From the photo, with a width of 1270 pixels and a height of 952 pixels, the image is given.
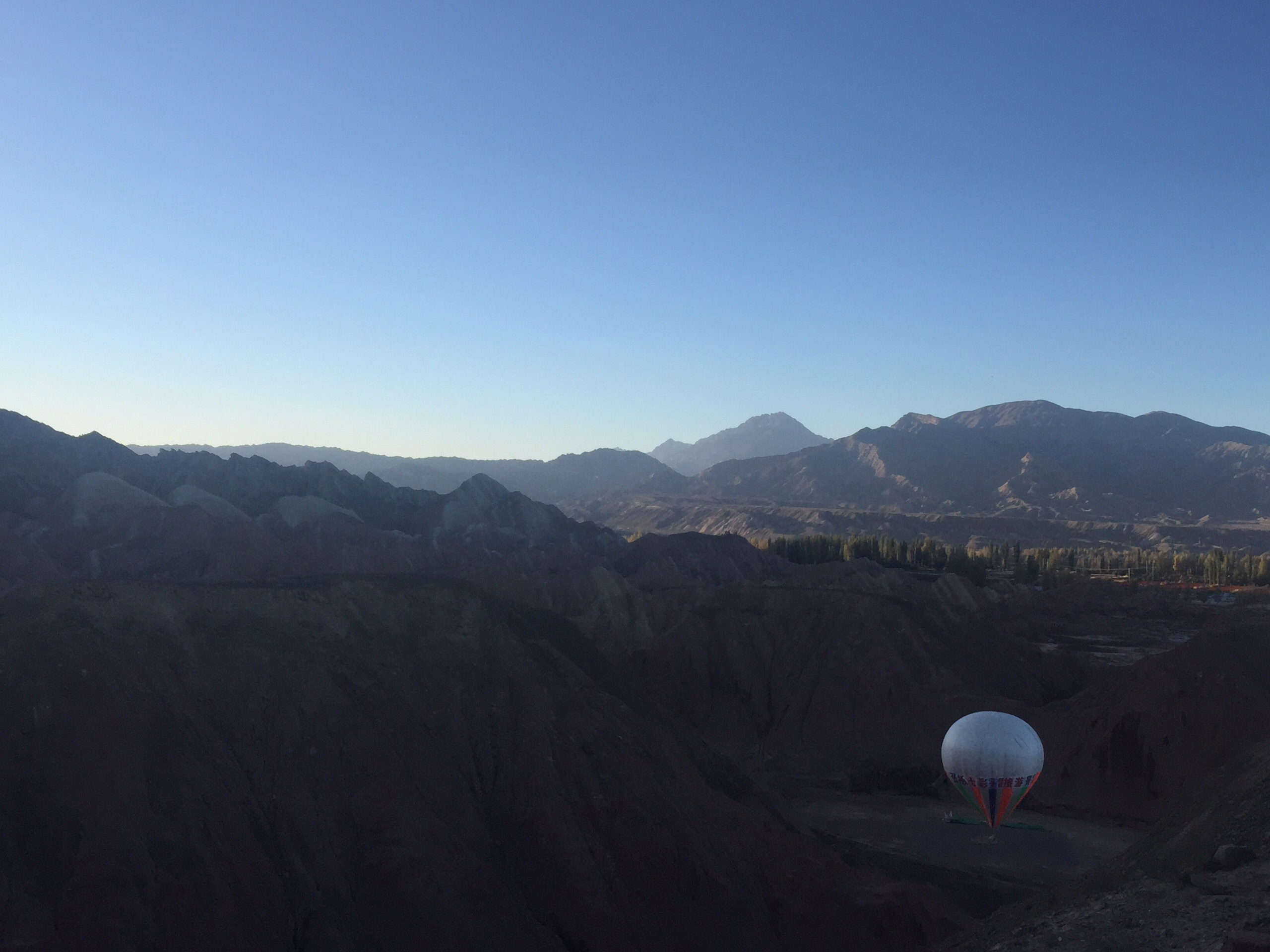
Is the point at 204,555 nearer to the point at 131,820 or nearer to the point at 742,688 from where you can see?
the point at 742,688

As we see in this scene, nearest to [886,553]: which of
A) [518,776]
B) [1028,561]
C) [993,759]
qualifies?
[1028,561]

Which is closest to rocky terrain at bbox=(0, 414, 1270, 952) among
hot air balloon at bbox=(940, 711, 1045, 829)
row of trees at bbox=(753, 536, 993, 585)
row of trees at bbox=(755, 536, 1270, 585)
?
hot air balloon at bbox=(940, 711, 1045, 829)

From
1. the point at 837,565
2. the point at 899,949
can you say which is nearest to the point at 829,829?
the point at 899,949

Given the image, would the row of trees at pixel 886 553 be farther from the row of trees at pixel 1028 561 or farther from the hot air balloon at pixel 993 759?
the hot air balloon at pixel 993 759

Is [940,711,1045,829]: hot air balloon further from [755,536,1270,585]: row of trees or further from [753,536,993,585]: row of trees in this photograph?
[753,536,993,585]: row of trees

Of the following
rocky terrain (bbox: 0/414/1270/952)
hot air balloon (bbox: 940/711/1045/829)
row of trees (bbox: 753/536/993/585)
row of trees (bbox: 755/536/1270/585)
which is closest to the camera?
rocky terrain (bbox: 0/414/1270/952)

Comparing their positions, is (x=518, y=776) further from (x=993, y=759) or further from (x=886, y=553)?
(x=886, y=553)

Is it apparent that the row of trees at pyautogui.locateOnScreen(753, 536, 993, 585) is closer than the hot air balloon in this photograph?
No
